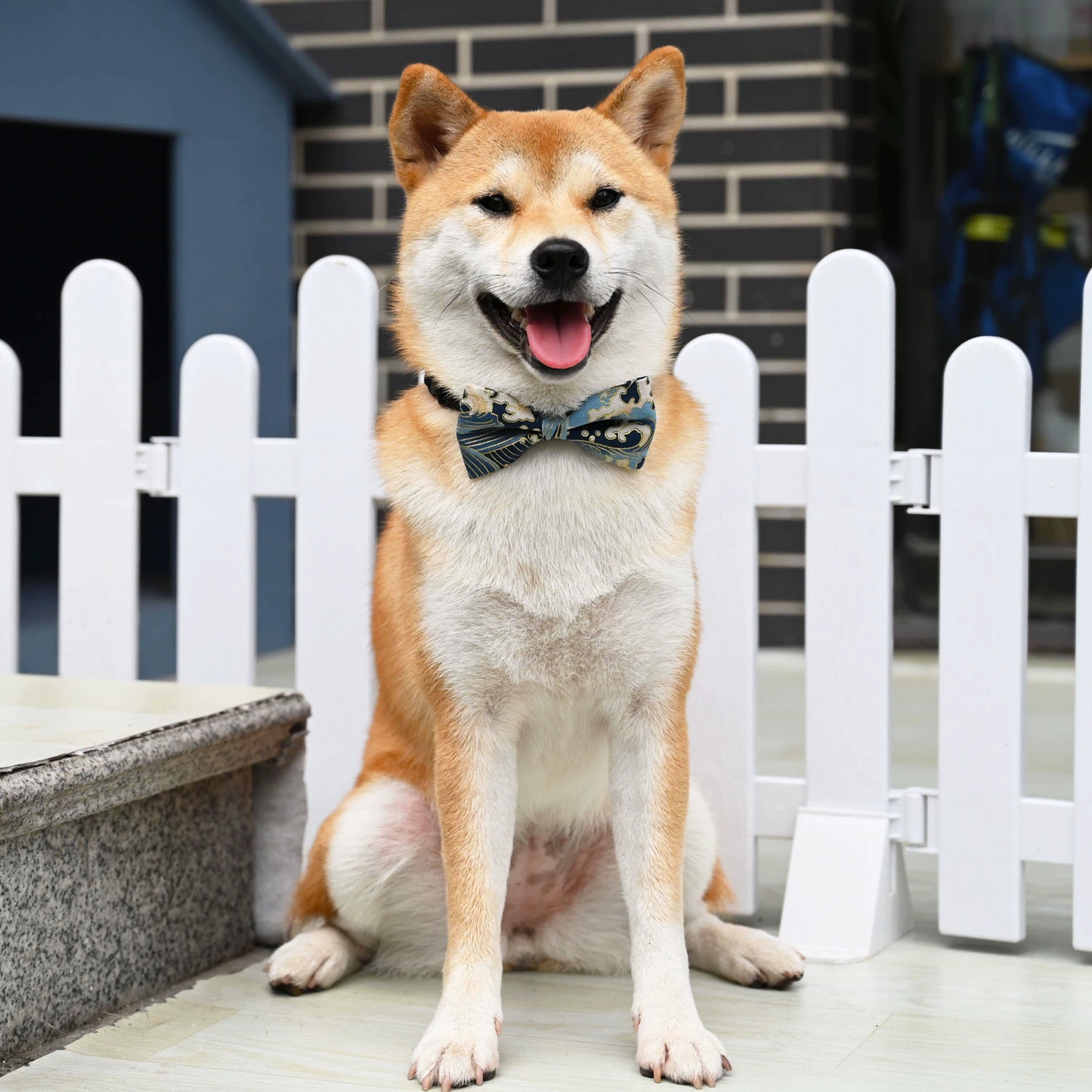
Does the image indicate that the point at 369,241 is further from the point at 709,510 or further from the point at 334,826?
the point at 334,826

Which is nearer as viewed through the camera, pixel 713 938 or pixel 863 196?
pixel 713 938

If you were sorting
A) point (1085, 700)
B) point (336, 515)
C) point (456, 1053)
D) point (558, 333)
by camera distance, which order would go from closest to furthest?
point (456, 1053) < point (558, 333) < point (1085, 700) < point (336, 515)

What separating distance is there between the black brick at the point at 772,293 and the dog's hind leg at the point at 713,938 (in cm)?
261

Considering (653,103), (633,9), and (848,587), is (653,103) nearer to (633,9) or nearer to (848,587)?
(848,587)

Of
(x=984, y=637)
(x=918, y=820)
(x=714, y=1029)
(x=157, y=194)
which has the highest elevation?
(x=157, y=194)

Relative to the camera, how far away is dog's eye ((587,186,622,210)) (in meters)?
1.95

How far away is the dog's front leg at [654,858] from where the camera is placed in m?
1.87

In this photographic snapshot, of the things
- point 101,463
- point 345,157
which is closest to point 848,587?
point 101,463

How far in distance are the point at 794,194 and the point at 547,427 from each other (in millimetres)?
A: 2843

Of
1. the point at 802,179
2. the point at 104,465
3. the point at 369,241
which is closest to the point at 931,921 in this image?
the point at 104,465

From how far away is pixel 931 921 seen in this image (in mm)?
2508

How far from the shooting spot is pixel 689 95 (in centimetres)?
459

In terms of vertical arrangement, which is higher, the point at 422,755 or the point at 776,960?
the point at 422,755

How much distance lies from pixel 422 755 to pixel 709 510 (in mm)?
680
